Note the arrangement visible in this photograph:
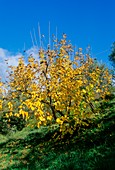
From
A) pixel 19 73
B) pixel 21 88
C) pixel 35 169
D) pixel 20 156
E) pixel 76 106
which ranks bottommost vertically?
pixel 35 169

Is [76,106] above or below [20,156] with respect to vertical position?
above

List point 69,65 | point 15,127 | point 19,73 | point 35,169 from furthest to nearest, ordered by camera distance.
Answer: point 15,127
point 19,73
point 69,65
point 35,169

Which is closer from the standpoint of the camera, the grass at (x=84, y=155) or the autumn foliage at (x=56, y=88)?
the grass at (x=84, y=155)

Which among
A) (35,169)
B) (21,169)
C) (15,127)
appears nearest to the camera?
(35,169)

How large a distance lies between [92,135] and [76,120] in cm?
230

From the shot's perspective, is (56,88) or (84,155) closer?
(84,155)

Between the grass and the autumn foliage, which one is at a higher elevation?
the autumn foliage

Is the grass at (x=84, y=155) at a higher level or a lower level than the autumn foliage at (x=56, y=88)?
lower

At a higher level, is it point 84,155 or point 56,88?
point 56,88

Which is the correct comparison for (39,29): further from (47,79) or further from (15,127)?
(15,127)

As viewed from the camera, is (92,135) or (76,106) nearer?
(76,106)

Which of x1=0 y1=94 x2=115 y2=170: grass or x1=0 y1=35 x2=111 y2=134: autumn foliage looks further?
x1=0 y1=35 x2=111 y2=134: autumn foliage

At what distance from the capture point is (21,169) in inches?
420

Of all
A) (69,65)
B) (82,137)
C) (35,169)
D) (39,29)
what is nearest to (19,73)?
(69,65)
